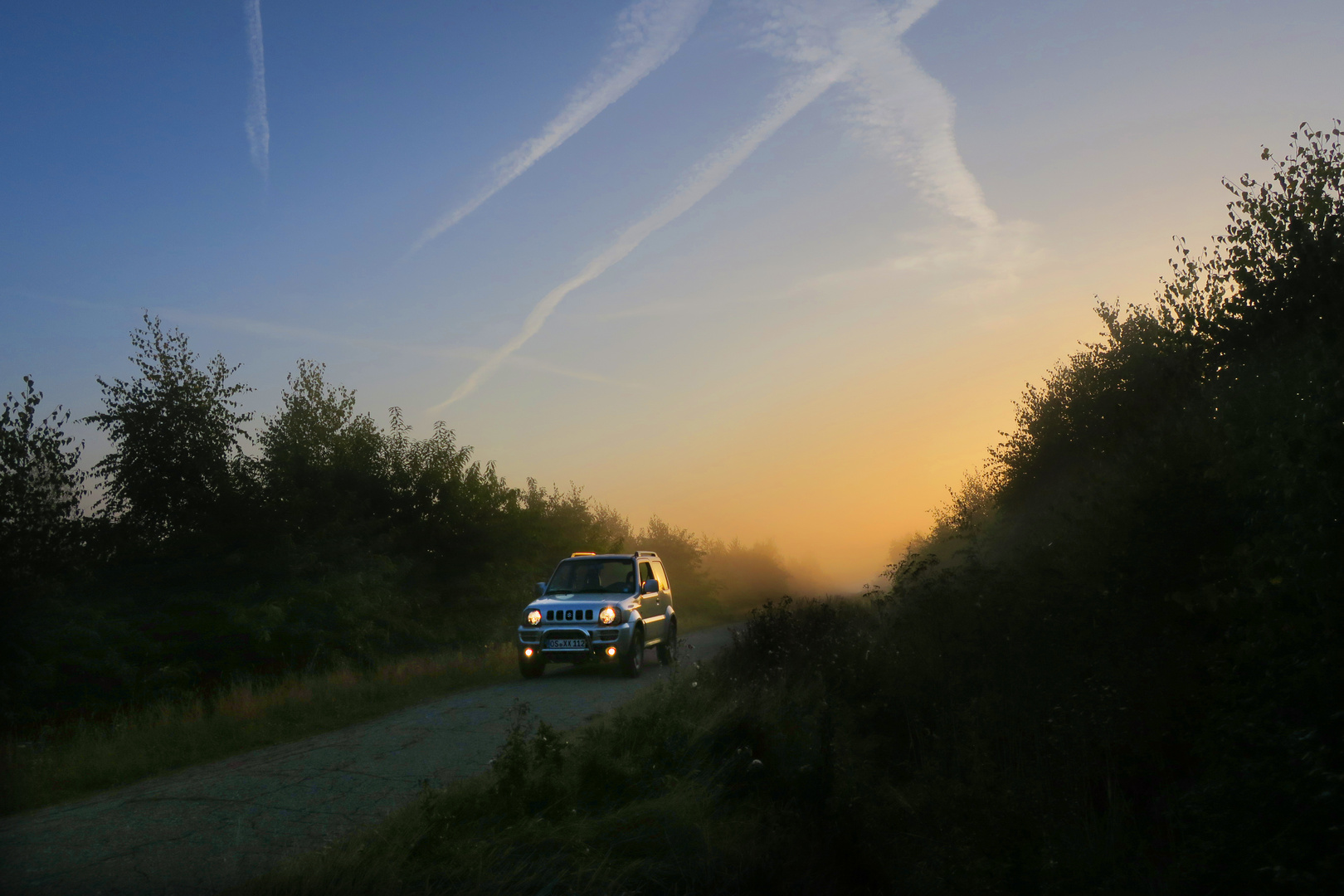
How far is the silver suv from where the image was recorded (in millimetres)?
14422

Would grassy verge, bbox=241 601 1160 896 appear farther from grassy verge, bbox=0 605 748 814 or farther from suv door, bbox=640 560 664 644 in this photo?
suv door, bbox=640 560 664 644

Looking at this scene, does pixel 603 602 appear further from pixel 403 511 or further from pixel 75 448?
pixel 403 511

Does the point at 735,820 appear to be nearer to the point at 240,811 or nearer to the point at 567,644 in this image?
the point at 240,811

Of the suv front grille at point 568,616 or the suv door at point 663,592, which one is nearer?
the suv front grille at point 568,616

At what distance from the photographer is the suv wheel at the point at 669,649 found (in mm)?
17223

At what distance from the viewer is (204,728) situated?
34.6 feet

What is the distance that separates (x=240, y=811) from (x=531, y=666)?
8644 millimetres

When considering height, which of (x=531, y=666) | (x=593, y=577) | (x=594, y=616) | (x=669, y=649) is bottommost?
(x=669, y=649)

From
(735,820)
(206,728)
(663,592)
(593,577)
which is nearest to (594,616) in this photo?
(593,577)

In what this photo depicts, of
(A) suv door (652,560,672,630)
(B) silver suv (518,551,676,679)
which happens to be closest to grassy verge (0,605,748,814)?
(B) silver suv (518,551,676,679)

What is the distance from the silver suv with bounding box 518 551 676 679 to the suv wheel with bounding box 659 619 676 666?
47cm

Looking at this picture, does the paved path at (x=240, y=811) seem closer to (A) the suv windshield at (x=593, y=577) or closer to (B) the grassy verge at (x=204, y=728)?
(B) the grassy verge at (x=204, y=728)

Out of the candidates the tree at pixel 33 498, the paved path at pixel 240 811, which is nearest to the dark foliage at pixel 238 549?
the tree at pixel 33 498

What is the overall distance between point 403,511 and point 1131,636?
2398 cm
